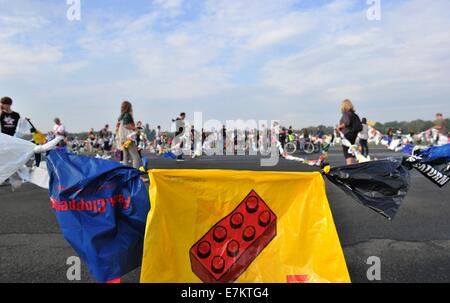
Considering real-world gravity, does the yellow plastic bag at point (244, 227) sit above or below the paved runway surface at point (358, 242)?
above

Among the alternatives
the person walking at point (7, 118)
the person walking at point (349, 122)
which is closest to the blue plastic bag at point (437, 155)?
the person walking at point (349, 122)

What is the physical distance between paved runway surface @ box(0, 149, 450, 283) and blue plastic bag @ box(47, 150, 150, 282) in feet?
2.00

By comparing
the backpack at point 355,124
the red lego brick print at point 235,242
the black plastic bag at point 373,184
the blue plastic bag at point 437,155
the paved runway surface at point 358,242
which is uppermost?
the backpack at point 355,124

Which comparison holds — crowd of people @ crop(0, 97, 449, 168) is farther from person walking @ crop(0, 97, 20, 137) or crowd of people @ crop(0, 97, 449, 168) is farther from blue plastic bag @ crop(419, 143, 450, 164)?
blue plastic bag @ crop(419, 143, 450, 164)

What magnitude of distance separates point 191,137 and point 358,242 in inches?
598

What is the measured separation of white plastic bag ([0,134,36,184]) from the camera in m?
2.73

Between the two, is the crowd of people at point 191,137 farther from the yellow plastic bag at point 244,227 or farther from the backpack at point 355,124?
the yellow plastic bag at point 244,227

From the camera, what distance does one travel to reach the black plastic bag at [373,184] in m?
3.02

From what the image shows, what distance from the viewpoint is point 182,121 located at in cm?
1574

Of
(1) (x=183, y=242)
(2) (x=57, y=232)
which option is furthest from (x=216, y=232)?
(2) (x=57, y=232)

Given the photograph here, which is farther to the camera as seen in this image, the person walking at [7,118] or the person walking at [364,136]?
the person walking at [364,136]

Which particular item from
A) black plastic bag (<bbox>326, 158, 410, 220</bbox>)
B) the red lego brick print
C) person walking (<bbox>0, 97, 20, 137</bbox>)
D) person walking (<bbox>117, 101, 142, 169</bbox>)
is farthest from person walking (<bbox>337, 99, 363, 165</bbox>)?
person walking (<bbox>0, 97, 20, 137</bbox>)

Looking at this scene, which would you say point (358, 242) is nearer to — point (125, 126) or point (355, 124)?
point (355, 124)

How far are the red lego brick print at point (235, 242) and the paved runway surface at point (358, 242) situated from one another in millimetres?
879
